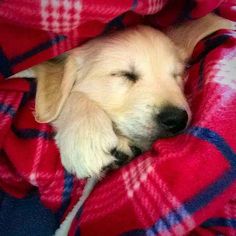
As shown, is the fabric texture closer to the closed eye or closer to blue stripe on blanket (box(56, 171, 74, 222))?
blue stripe on blanket (box(56, 171, 74, 222))

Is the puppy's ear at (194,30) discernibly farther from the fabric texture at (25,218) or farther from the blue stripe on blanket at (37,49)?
the fabric texture at (25,218)

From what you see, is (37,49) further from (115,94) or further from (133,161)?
(133,161)

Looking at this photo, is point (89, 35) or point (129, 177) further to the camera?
point (89, 35)

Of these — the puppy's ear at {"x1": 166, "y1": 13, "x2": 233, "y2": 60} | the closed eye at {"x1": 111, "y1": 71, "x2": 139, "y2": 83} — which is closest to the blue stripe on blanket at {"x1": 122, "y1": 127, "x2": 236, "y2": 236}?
the closed eye at {"x1": 111, "y1": 71, "x2": 139, "y2": 83}

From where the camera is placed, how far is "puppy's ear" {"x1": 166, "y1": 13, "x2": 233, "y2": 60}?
1018 mm

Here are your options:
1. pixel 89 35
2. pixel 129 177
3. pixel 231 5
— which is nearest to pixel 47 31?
pixel 89 35

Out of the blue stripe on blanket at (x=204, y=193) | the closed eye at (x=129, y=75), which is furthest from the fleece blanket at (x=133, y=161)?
the closed eye at (x=129, y=75)

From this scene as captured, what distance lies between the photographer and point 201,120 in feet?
2.55

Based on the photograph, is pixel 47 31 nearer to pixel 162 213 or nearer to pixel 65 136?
pixel 65 136

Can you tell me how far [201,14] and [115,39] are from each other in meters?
0.21

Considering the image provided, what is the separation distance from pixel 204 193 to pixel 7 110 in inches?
16.8

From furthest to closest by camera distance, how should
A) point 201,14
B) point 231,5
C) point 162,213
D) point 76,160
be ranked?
point 231,5 → point 201,14 → point 76,160 → point 162,213

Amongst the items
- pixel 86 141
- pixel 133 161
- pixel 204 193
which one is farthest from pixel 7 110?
pixel 204 193

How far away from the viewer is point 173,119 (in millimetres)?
836
